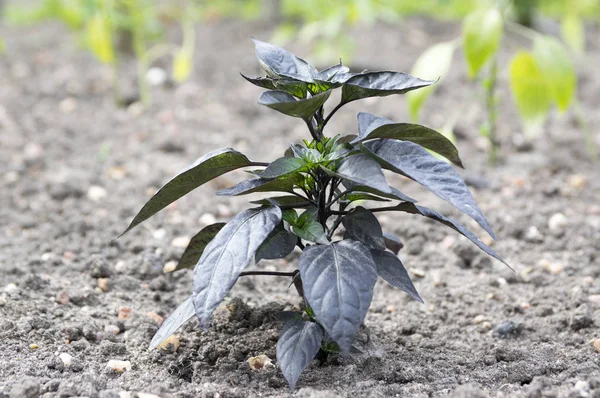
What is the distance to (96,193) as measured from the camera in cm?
323

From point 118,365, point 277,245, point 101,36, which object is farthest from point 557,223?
point 101,36

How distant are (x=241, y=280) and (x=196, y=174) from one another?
867 millimetres

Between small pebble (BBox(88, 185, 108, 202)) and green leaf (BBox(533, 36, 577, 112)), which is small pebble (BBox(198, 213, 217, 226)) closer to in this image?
small pebble (BBox(88, 185, 108, 202))

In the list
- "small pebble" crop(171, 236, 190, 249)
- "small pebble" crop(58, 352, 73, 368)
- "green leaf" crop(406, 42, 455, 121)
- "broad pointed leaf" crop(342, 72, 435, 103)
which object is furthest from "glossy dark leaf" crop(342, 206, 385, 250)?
"green leaf" crop(406, 42, 455, 121)

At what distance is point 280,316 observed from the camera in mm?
1776

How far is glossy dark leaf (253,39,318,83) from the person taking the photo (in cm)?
167

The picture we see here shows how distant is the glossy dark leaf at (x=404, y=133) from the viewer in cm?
164

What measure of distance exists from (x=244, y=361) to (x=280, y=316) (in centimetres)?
17

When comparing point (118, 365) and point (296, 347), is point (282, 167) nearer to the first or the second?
point (296, 347)

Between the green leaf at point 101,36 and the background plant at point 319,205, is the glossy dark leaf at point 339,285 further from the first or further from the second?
the green leaf at point 101,36

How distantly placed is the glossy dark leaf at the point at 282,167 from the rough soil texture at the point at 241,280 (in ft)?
1.60

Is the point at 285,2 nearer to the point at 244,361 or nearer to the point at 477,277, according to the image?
the point at 477,277

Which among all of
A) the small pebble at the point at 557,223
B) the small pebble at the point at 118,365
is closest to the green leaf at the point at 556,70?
the small pebble at the point at 557,223

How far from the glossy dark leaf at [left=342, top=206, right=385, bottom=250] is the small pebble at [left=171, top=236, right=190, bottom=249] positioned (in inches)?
44.0
